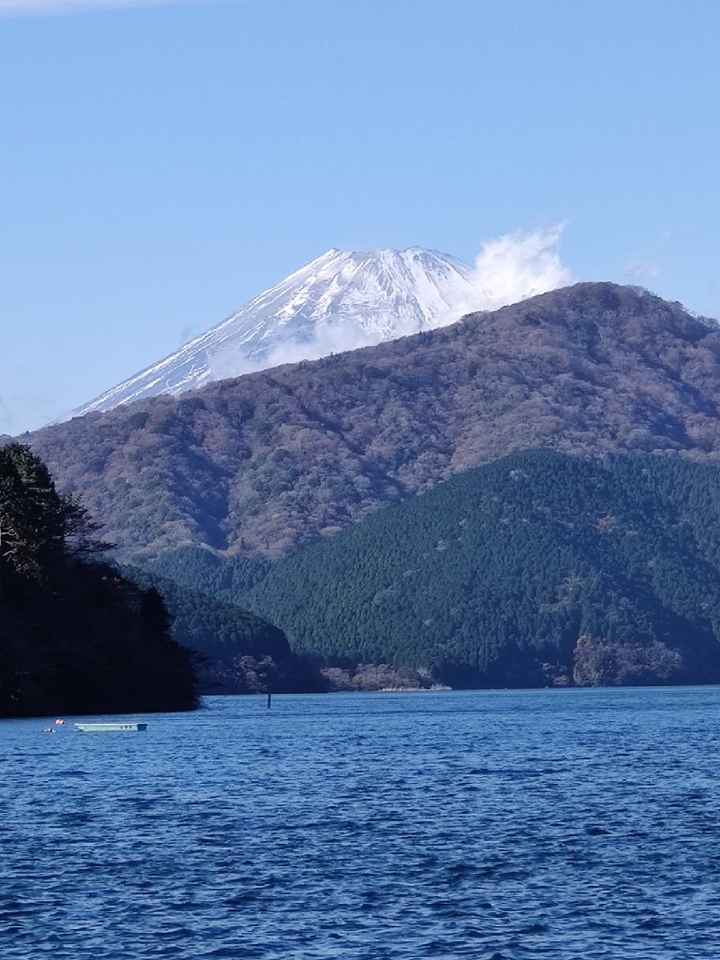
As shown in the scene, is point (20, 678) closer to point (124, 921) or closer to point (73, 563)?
point (73, 563)

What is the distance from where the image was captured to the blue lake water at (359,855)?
1980 inches

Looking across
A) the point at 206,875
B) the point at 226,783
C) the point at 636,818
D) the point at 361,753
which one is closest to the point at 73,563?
the point at 361,753

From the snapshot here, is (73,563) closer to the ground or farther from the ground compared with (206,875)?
farther from the ground

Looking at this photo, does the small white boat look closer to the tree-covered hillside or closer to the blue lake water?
the tree-covered hillside

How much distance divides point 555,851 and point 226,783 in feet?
106

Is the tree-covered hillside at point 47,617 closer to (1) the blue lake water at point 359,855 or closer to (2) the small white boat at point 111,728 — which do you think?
(2) the small white boat at point 111,728

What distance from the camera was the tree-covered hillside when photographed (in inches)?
6565

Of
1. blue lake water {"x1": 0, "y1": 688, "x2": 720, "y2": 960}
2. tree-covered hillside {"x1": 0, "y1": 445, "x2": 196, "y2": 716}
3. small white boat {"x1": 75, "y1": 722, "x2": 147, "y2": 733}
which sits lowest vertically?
blue lake water {"x1": 0, "y1": 688, "x2": 720, "y2": 960}

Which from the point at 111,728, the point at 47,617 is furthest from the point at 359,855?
the point at 47,617

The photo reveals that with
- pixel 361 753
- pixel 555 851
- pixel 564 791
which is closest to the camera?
pixel 555 851

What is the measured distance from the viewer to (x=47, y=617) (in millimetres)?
172750

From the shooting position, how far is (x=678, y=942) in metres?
49.1

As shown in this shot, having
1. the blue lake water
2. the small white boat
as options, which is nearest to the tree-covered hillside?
the small white boat

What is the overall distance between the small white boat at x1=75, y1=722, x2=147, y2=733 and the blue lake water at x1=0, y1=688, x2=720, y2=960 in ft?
89.8
